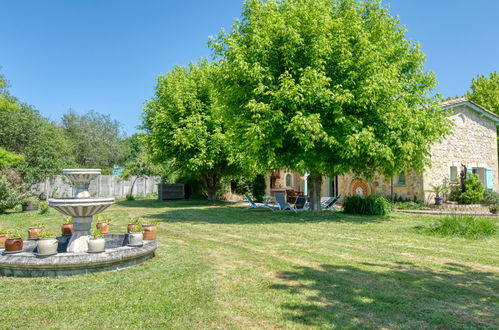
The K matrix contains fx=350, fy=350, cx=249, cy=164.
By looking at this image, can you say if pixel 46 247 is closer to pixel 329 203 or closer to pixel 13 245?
pixel 13 245

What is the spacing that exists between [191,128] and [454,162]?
50.1 ft

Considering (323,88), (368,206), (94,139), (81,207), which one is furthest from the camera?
(94,139)

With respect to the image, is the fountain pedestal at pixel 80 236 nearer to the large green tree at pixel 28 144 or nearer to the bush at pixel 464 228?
the bush at pixel 464 228

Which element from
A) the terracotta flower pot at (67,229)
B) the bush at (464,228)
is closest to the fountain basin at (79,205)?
the terracotta flower pot at (67,229)

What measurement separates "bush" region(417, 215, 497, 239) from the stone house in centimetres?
892

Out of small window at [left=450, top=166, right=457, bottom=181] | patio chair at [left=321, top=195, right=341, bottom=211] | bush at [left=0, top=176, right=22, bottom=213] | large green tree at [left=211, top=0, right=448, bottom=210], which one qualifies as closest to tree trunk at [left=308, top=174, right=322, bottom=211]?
patio chair at [left=321, top=195, right=341, bottom=211]

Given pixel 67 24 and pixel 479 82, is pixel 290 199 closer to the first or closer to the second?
pixel 67 24

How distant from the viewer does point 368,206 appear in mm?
15352

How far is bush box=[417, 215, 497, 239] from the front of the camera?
30.5 ft

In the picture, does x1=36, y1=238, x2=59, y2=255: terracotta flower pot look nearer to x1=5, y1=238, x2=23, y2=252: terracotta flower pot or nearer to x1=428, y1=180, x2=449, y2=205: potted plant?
x1=5, y1=238, x2=23, y2=252: terracotta flower pot

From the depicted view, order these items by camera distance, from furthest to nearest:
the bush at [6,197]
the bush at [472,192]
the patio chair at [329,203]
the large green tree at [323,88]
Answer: the bush at [472,192]
the patio chair at [329,203]
the bush at [6,197]
the large green tree at [323,88]

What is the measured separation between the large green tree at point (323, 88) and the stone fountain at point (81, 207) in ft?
21.0

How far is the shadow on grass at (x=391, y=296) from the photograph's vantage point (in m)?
3.57

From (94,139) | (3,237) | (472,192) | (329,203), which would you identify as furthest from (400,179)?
(94,139)
